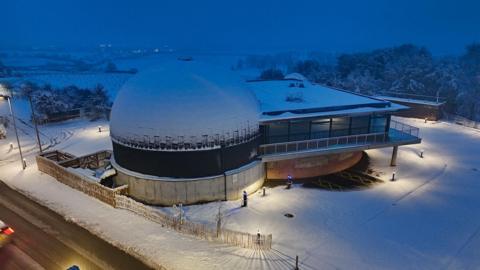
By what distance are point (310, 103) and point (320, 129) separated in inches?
97.0

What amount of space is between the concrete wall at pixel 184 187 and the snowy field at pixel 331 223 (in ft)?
2.77

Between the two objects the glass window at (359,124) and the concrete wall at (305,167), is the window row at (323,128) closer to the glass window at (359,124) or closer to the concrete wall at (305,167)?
the glass window at (359,124)

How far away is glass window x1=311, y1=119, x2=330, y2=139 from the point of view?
90.1ft

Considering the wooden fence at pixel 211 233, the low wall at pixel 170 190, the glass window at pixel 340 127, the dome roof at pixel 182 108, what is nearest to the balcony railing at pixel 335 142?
the glass window at pixel 340 127

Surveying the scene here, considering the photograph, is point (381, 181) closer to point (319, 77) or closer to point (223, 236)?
point (223, 236)

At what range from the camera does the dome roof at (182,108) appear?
21.7 metres

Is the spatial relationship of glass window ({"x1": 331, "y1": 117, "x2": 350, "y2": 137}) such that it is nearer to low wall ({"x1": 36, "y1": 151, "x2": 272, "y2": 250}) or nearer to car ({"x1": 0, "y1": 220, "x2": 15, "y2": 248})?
low wall ({"x1": 36, "y1": 151, "x2": 272, "y2": 250})

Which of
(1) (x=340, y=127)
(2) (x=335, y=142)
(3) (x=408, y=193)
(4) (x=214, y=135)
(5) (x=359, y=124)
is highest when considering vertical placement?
(4) (x=214, y=135)

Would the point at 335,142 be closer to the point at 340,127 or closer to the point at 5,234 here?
the point at 340,127

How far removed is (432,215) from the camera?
21.4 m

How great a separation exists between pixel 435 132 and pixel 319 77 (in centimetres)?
3675

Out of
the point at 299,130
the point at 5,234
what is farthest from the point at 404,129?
the point at 5,234

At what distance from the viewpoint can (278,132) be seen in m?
26.7

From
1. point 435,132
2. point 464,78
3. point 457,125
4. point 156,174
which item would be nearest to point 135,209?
point 156,174
